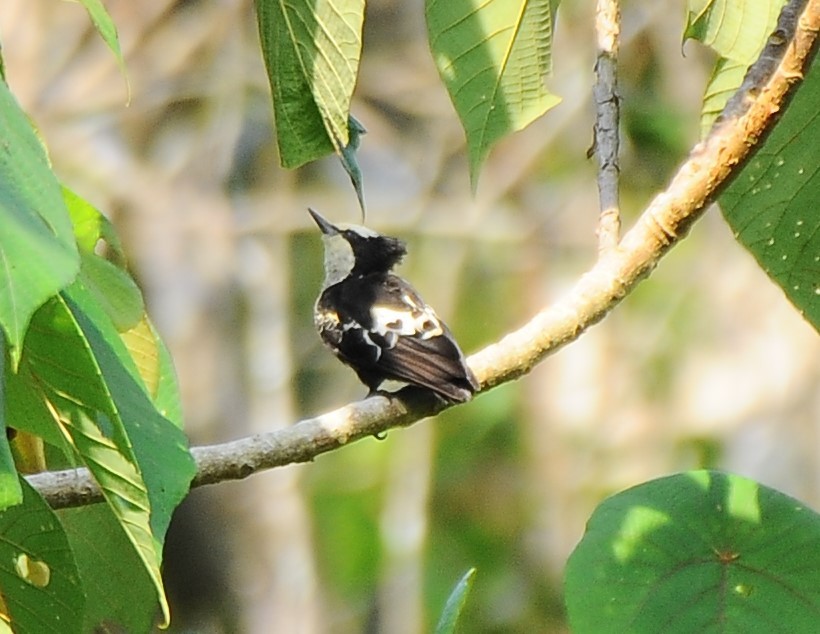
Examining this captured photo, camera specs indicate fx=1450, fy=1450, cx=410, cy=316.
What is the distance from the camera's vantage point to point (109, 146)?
7910 mm

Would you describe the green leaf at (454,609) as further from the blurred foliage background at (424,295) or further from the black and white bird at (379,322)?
the blurred foliage background at (424,295)

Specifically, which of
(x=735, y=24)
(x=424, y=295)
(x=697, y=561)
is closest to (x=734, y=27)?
(x=735, y=24)

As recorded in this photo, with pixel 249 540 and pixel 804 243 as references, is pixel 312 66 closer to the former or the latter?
pixel 804 243

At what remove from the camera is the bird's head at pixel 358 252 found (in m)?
4.66

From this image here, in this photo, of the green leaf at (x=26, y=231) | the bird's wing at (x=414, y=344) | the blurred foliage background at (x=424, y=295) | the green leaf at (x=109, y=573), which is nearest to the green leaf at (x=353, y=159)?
the green leaf at (x=109, y=573)

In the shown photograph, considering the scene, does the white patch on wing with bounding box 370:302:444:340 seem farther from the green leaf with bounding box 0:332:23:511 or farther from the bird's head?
the green leaf with bounding box 0:332:23:511

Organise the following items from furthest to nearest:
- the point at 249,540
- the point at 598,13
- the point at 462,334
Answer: the point at 462,334 → the point at 249,540 → the point at 598,13

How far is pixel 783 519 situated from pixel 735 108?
58 centimetres

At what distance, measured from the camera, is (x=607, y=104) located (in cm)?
227

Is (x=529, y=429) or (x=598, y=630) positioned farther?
(x=529, y=429)

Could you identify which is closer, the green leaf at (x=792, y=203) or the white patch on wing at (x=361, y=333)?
the green leaf at (x=792, y=203)

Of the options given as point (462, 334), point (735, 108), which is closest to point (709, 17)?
point (735, 108)

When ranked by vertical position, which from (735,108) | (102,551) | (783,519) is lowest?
(102,551)

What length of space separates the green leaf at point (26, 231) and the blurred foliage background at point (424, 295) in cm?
629
